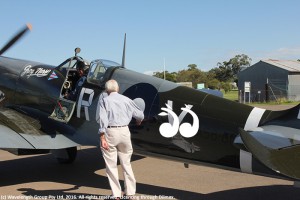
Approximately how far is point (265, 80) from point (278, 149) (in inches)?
1466

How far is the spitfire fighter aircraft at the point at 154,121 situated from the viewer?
4.28 metres

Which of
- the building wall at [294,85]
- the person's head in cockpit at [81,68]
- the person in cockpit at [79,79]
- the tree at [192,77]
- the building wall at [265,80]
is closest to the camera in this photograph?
the person in cockpit at [79,79]

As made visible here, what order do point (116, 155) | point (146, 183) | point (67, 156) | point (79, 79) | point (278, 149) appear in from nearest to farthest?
point (278, 149) < point (116, 155) < point (146, 183) < point (79, 79) < point (67, 156)

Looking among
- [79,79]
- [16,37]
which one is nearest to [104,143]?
[79,79]

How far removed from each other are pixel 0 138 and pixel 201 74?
85114 mm

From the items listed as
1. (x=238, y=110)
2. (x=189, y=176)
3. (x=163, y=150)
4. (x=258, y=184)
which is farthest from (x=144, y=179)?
(x=238, y=110)

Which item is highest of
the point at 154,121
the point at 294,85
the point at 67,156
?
the point at 294,85

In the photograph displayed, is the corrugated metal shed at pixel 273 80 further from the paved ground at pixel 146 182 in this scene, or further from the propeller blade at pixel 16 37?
the paved ground at pixel 146 182

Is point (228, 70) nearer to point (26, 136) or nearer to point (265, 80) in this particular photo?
point (265, 80)

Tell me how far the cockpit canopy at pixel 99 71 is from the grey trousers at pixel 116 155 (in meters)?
1.90

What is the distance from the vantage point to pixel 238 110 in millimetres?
5195

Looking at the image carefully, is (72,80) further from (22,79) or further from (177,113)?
(177,113)

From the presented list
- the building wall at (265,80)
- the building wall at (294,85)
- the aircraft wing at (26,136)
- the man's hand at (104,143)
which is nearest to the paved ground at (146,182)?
the aircraft wing at (26,136)

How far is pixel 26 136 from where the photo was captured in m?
6.52
